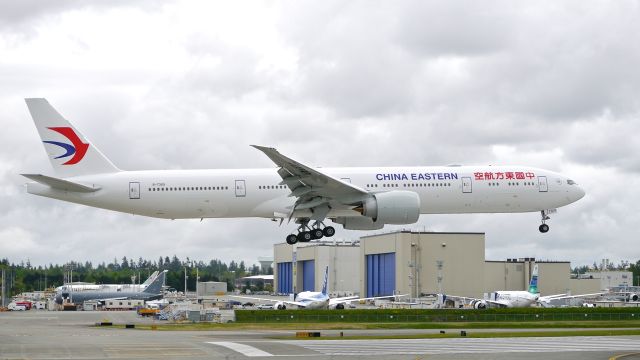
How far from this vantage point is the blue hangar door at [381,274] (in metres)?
141

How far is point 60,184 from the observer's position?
202 ft

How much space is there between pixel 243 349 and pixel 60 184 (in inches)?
813

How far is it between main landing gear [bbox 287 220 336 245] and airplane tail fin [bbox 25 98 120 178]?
1319 centimetres

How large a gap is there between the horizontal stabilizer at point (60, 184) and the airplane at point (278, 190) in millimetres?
65

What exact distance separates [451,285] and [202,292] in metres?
66.2

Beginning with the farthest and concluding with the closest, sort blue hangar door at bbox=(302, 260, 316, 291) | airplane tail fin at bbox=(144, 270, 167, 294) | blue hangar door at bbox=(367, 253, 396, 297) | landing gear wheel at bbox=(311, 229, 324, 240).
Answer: blue hangar door at bbox=(302, 260, 316, 291), airplane tail fin at bbox=(144, 270, 167, 294), blue hangar door at bbox=(367, 253, 396, 297), landing gear wheel at bbox=(311, 229, 324, 240)

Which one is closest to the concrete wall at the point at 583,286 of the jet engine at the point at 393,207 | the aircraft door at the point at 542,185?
the aircraft door at the point at 542,185

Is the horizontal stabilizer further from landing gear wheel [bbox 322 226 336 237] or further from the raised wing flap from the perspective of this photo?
landing gear wheel [bbox 322 226 336 237]

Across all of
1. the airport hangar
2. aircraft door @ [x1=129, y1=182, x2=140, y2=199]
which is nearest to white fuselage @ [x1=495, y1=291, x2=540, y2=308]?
the airport hangar

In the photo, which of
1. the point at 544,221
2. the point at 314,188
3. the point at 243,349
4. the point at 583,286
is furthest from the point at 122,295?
the point at 243,349

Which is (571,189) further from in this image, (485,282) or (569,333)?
(485,282)

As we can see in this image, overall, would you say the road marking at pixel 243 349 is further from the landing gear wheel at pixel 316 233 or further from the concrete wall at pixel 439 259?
the concrete wall at pixel 439 259

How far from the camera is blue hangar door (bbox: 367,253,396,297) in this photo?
461ft

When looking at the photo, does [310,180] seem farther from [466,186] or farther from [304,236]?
[466,186]
